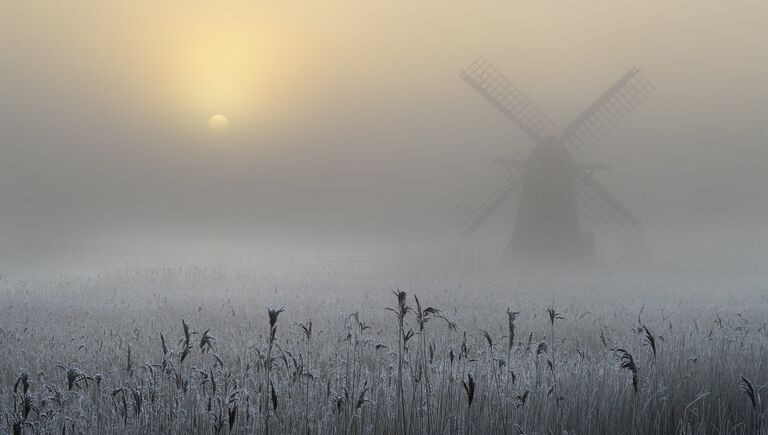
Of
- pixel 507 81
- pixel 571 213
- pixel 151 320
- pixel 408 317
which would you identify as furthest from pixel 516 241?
pixel 151 320

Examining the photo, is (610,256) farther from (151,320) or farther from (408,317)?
(151,320)

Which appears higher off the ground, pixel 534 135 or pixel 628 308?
pixel 534 135

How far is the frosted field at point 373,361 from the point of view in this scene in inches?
161

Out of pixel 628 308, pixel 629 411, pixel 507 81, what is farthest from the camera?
pixel 507 81

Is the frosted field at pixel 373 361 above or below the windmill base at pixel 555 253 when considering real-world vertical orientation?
below

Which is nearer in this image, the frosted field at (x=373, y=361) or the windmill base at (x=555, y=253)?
the frosted field at (x=373, y=361)

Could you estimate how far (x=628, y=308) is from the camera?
1319 cm

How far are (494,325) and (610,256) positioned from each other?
28775 mm

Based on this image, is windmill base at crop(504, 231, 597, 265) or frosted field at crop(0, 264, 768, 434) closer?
frosted field at crop(0, 264, 768, 434)

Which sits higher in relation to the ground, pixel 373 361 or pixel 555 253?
pixel 555 253

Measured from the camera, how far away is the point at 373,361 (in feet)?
21.6

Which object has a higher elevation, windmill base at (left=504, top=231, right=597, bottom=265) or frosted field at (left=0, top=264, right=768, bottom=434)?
windmill base at (left=504, top=231, right=597, bottom=265)

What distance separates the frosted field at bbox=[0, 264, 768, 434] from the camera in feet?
13.4

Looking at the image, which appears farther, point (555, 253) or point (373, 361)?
point (555, 253)
